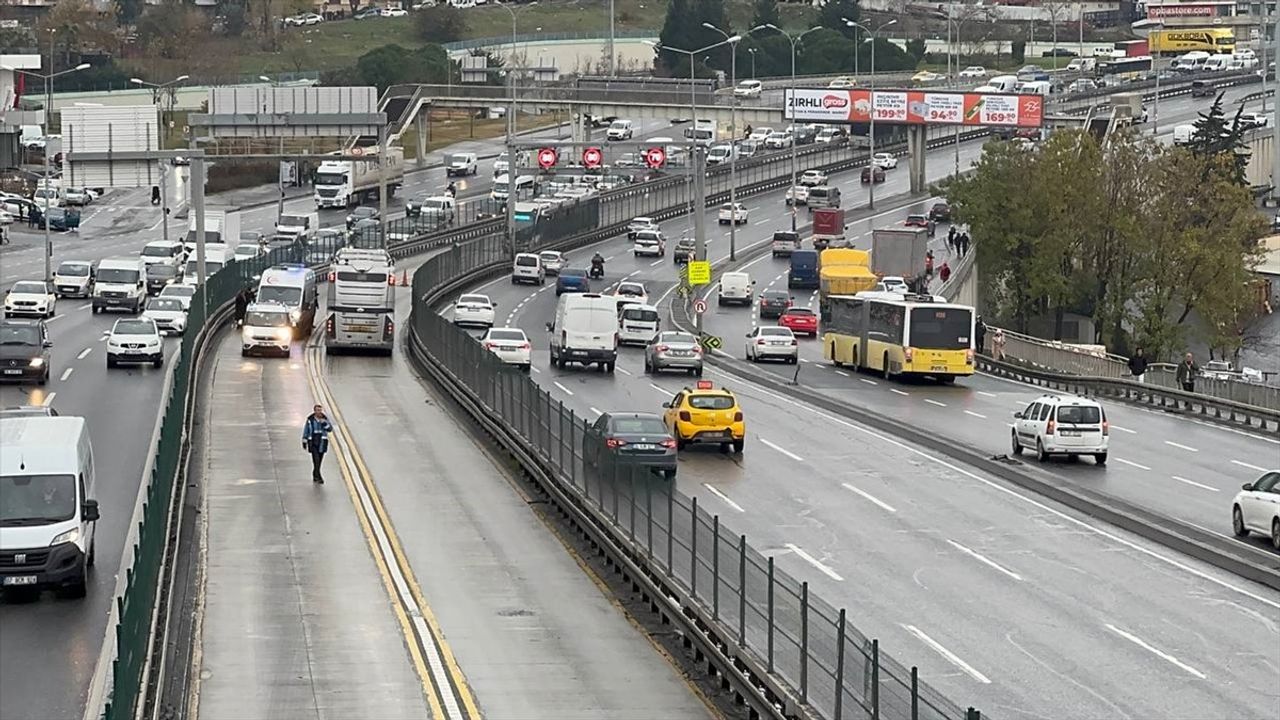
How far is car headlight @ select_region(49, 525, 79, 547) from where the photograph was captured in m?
29.8

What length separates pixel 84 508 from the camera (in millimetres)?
30281

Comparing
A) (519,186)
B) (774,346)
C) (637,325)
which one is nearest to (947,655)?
(774,346)

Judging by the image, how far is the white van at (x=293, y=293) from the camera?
7425 centimetres

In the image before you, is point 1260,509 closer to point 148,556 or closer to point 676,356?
point 148,556

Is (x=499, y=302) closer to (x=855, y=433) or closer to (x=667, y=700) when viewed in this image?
(x=855, y=433)

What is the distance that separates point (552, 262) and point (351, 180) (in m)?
35.6

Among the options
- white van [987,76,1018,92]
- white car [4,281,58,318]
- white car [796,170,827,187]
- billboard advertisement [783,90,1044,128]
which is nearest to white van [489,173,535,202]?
white car [796,170,827,187]

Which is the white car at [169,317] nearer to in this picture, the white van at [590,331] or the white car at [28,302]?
the white car at [28,302]

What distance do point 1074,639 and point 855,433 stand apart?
23865 millimetres

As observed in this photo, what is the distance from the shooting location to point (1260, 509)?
37.1 metres

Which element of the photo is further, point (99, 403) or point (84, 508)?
point (99, 403)

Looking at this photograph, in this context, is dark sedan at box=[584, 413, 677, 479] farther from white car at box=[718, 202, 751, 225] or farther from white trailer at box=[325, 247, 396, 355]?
white car at box=[718, 202, 751, 225]

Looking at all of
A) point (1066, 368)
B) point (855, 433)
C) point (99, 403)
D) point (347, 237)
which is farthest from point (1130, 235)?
point (99, 403)

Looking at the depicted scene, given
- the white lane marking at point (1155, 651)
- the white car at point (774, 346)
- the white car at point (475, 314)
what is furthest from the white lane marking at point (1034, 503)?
the white car at point (475, 314)
